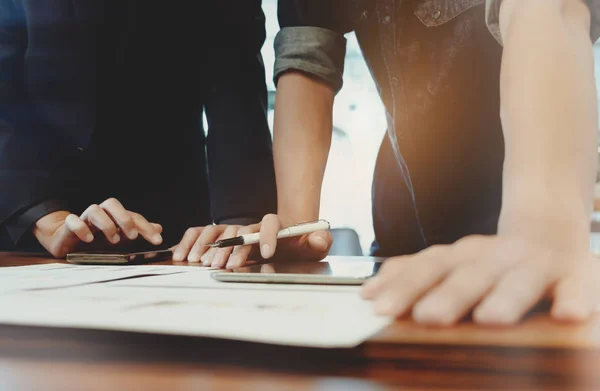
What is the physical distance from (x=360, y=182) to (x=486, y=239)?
2.96 m

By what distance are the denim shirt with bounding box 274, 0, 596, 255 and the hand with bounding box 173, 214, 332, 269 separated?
32cm

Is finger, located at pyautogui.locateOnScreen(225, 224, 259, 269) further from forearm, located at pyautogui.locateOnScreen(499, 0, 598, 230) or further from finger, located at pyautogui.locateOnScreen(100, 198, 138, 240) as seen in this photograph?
forearm, located at pyautogui.locateOnScreen(499, 0, 598, 230)

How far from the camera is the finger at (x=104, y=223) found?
2.50 feet

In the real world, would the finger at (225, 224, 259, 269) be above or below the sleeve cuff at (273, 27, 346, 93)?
below

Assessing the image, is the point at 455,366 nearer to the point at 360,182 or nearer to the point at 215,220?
the point at 215,220

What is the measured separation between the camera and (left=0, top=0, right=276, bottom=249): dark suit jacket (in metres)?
1.02

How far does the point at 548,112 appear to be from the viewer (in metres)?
0.40

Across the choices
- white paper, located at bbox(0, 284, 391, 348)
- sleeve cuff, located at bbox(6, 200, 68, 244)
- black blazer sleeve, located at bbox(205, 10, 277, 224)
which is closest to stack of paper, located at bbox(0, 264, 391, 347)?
white paper, located at bbox(0, 284, 391, 348)

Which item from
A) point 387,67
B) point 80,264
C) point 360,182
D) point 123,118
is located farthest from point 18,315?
point 360,182

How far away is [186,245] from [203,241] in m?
0.03

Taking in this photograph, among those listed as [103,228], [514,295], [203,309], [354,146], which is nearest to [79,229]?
[103,228]

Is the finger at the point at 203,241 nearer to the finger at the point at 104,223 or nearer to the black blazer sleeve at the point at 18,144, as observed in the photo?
the finger at the point at 104,223

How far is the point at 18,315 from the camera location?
264 millimetres

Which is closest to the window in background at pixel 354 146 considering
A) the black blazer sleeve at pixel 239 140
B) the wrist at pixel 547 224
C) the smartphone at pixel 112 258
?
the black blazer sleeve at pixel 239 140
